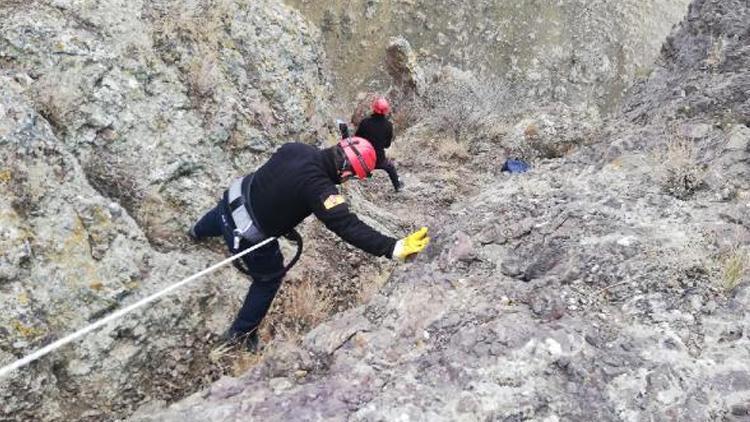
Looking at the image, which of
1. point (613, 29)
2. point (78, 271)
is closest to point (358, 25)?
point (613, 29)

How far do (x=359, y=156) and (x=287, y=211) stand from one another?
2.33 ft

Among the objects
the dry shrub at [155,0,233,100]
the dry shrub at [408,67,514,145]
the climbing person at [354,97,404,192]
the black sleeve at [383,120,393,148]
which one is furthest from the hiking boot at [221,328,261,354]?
the dry shrub at [408,67,514,145]

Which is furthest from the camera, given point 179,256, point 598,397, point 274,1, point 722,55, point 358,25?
point 358,25

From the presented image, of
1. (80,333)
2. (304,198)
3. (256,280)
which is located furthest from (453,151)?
(80,333)

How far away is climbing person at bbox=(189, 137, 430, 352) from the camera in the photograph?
4.24 meters

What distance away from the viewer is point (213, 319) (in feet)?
17.1

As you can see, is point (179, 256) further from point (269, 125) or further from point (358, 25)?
point (358, 25)

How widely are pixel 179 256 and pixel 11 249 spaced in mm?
1483

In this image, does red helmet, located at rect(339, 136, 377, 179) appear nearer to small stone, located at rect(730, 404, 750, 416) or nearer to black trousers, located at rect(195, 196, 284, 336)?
black trousers, located at rect(195, 196, 284, 336)

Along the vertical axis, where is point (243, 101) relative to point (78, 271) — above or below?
above

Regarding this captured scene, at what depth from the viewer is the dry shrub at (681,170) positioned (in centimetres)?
490

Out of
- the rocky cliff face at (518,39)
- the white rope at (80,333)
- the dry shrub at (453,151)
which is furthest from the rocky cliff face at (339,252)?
the rocky cliff face at (518,39)

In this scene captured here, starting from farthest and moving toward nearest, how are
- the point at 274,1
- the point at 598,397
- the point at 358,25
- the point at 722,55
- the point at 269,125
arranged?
the point at 358,25
the point at 274,1
the point at 269,125
the point at 722,55
the point at 598,397

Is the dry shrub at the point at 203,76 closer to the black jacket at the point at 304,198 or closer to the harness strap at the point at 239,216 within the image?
the harness strap at the point at 239,216
